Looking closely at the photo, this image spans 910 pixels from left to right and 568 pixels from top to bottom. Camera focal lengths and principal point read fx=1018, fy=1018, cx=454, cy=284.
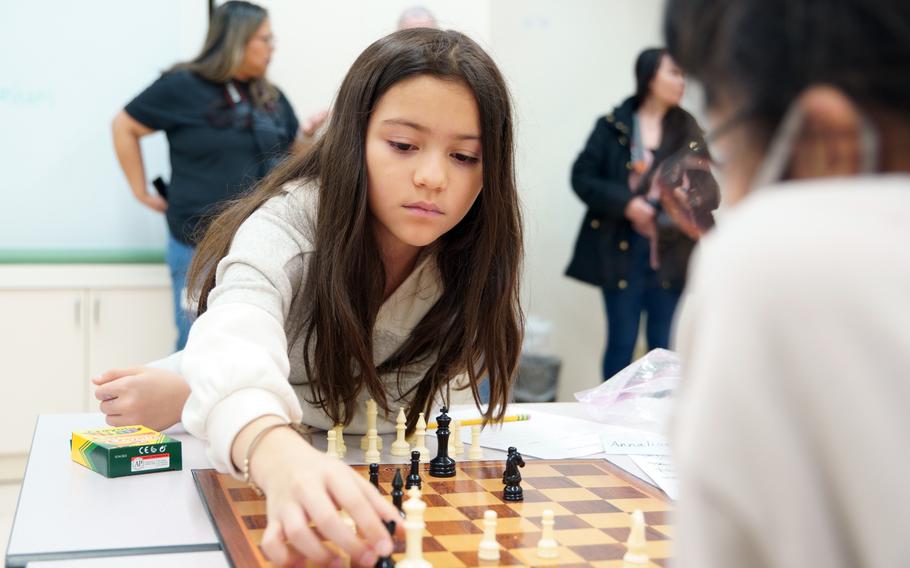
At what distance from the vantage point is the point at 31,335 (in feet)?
13.0

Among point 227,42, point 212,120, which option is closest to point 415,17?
point 227,42

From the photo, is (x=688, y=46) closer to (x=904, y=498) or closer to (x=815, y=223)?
(x=815, y=223)

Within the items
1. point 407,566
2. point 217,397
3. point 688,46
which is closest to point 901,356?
point 688,46

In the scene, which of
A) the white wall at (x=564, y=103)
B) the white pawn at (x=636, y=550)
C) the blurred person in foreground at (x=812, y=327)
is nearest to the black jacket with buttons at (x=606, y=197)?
the white wall at (x=564, y=103)

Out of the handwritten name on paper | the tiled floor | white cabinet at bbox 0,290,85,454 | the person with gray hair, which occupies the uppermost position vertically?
the person with gray hair

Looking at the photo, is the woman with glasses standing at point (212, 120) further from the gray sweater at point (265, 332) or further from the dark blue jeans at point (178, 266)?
the gray sweater at point (265, 332)

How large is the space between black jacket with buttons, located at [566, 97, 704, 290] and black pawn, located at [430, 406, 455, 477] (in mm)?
2976

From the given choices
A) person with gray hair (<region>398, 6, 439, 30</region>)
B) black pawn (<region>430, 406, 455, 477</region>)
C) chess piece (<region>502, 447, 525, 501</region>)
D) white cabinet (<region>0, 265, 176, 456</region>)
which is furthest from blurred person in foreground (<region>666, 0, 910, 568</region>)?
white cabinet (<region>0, 265, 176, 456</region>)

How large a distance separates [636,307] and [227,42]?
2079mm

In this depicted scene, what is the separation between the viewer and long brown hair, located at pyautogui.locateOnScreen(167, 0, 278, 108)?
3.72 meters

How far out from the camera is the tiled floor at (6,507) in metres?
3.34

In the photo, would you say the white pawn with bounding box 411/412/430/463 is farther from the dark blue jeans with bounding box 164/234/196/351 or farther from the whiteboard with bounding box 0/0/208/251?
the whiteboard with bounding box 0/0/208/251

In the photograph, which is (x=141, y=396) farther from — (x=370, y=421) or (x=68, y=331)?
(x=68, y=331)

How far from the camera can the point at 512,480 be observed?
135cm
